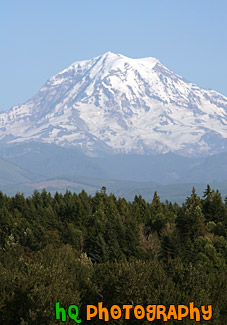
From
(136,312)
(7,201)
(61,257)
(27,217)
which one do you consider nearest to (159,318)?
(136,312)

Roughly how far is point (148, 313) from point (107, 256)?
6615 cm

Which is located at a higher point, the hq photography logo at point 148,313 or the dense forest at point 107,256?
the dense forest at point 107,256

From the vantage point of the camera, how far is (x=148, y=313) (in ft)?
193

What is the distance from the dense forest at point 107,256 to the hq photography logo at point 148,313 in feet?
1.80

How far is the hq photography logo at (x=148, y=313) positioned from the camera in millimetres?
58375

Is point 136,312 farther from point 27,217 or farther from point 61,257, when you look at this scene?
point 27,217

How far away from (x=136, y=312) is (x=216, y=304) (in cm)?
998

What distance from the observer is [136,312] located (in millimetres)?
58812

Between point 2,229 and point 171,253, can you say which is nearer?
point 171,253

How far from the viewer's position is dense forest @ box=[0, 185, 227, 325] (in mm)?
62031

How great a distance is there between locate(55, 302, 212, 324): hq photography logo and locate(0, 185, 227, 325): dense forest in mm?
547

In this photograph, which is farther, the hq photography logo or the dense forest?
the dense forest

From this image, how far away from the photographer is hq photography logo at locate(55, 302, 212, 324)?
5838 cm

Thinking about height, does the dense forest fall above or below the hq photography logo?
above
